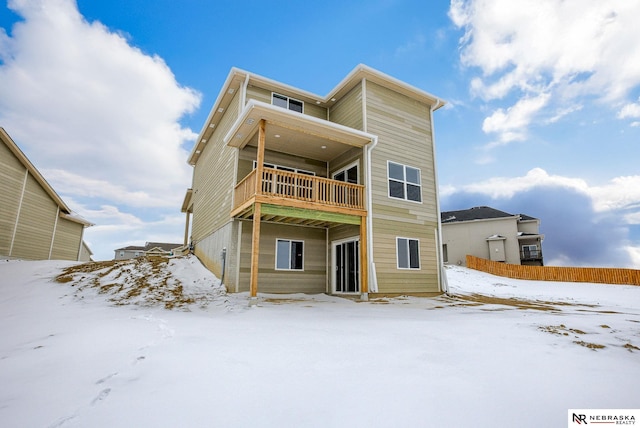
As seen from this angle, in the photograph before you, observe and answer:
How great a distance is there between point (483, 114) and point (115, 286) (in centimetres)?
2227

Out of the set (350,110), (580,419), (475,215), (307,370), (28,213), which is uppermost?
(350,110)

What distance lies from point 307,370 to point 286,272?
29.3 ft

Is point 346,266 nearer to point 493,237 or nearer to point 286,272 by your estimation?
point 286,272

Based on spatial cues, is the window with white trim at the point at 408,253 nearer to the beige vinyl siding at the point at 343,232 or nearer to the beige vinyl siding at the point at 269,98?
the beige vinyl siding at the point at 343,232

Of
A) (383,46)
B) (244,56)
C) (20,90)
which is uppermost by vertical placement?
(383,46)

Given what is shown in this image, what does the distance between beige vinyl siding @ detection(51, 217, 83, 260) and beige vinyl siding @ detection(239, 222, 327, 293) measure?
1671 centimetres

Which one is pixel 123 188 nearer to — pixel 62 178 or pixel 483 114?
pixel 62 178

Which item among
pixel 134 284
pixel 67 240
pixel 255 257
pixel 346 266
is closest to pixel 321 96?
pixel 346 266

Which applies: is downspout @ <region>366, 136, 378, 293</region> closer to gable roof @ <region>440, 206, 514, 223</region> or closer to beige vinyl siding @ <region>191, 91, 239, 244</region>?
beige vinyl siding @ <region>191, 91, 239, 244</region>

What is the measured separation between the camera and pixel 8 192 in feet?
53.2

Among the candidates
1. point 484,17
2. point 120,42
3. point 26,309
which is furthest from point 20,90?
point 484,17

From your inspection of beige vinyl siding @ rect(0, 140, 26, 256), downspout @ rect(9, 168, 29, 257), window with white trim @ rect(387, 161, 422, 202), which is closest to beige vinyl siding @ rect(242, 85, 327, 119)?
window with white trim @ rect(387, 161, 422, 202)

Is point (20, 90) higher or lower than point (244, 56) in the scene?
lower

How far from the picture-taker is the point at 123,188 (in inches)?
893
